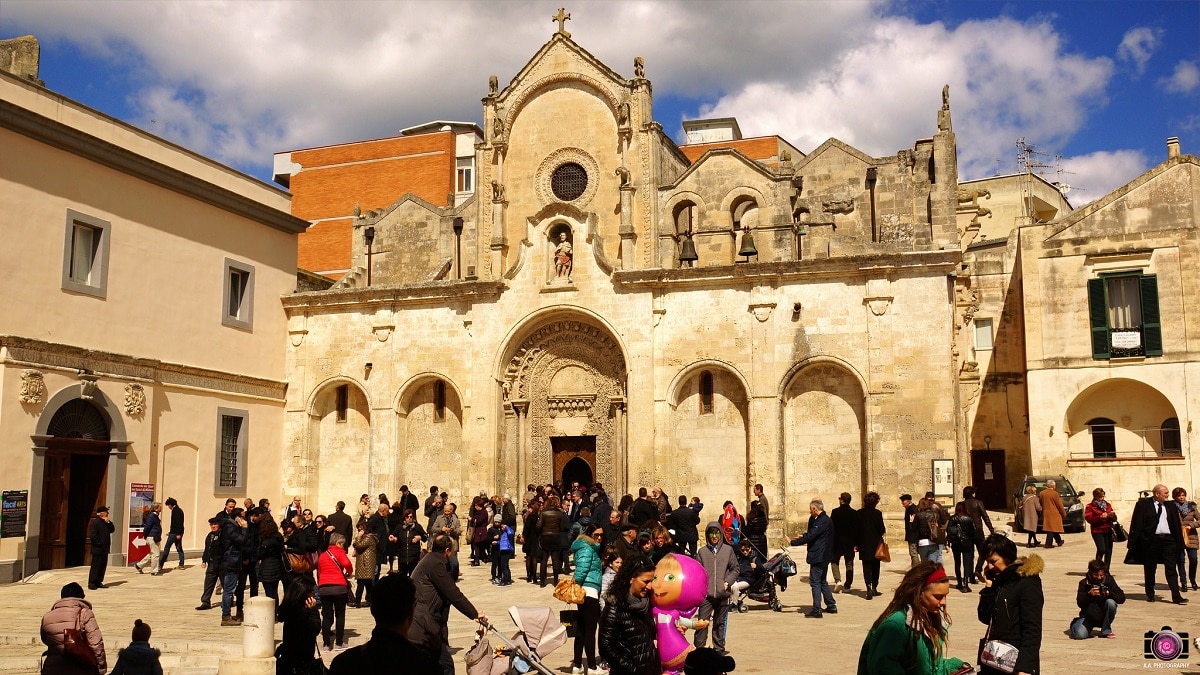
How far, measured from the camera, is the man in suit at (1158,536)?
578 inches

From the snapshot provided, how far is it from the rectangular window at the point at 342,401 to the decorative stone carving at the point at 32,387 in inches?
348

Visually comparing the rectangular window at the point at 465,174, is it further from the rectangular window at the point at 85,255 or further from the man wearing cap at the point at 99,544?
the man wearing cap at the point at 99,544

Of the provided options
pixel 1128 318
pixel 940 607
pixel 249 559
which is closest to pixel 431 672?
pixel 940 607

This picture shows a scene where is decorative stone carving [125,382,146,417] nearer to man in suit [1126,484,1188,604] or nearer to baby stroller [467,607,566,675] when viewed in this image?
baby stroller [467,607,566,675]

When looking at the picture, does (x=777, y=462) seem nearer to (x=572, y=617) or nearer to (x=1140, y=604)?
(x=1140, y=604)

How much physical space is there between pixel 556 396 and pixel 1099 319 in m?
15.3

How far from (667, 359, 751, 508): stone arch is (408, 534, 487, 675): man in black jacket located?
603 inches

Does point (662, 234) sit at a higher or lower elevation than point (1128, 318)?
higher

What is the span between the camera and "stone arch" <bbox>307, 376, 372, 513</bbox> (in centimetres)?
2853

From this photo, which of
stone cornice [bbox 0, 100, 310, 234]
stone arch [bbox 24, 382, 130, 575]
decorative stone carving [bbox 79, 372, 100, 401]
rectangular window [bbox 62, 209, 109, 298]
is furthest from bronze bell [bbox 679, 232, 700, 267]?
decorative stone carving [bbox 79, 372, 100, 401]

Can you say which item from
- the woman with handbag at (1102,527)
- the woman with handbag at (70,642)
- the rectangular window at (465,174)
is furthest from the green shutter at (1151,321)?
the rectangular window at (465,174)

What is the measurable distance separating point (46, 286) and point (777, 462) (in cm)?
1637

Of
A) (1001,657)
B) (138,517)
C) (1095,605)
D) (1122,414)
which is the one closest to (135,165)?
(138,517)

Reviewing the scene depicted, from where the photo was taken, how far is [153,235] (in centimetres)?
2470
